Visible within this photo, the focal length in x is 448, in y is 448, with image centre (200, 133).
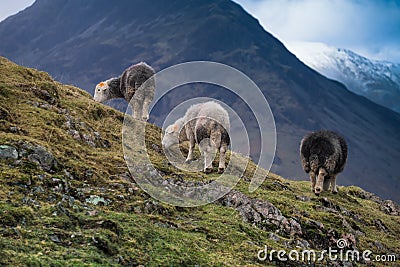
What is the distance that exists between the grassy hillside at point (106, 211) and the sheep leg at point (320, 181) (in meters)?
1.46

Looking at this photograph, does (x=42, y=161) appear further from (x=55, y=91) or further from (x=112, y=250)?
(x=55, y=91)

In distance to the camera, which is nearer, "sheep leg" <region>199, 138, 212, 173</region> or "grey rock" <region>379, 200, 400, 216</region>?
"sheep leg" <region>199, 138, 212, 173</region>

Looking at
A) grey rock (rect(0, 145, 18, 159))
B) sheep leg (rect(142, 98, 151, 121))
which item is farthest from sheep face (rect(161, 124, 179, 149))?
grey rock (rect(0, 145, 18, 159))

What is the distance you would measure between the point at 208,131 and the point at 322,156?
216 inches

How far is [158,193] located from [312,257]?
4.74 metres

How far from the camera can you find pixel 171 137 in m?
20.0

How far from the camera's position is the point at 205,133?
17.8 meters

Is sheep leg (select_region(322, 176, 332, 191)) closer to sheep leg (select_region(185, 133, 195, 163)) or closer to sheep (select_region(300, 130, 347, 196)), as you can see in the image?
sheep (select_region(300, 130, 347, 196))

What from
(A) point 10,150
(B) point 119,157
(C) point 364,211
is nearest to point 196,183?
(B) point 119,157

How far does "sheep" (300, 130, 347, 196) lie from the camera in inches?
770

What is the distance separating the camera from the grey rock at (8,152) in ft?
37.9

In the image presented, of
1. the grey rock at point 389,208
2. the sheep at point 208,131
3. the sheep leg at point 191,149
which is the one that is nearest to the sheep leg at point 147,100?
the sheep at point 208,131

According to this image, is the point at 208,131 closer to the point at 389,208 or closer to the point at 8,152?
the point at 8,152

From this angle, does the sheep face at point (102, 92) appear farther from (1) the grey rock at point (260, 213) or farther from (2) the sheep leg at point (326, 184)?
(1) the grey rock at point (260, 213)
